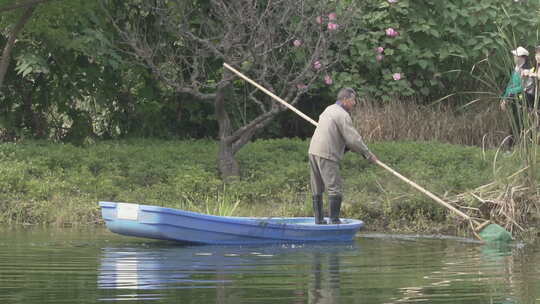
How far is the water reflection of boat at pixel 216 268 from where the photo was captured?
36.7 feet

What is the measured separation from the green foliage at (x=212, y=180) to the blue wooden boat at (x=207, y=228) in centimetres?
154

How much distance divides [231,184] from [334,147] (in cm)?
332

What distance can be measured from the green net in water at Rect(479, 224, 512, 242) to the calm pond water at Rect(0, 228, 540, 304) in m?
0.17

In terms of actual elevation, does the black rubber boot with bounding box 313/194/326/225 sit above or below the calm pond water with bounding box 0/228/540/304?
above

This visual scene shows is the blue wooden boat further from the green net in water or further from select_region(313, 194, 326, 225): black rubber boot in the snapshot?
the green net in water

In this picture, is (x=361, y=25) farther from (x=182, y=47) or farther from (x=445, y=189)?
(x=445, y=189)

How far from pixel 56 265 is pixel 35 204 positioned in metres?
5.36

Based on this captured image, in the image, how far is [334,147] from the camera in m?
16.5

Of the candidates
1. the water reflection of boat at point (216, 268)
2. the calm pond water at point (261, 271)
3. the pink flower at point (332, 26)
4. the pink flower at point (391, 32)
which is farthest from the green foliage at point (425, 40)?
the water reflection of boat at point (216, 268)

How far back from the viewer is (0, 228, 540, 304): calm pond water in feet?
34.9

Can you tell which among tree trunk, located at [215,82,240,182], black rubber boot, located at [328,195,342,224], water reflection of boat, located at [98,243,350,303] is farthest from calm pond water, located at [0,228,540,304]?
tree trunk, located at [215,82,240,182]

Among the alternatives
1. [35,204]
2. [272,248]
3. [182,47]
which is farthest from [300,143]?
[272,248]

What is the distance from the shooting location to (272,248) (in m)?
15.3

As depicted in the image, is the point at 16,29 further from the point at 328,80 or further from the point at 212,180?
the point at 328,80
